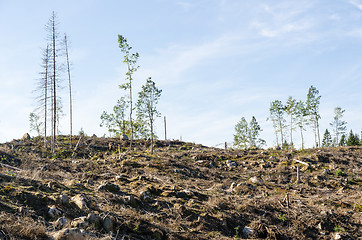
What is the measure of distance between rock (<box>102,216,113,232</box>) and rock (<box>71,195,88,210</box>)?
1.02 m

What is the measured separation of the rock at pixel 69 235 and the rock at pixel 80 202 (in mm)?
1902

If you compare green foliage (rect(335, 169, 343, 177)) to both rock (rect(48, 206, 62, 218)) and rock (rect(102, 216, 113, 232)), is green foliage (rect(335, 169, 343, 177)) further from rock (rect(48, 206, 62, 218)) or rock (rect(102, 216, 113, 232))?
rock (rect(48, 206, 62, 218))

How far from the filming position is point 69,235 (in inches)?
216

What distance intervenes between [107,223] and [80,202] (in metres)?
1.41

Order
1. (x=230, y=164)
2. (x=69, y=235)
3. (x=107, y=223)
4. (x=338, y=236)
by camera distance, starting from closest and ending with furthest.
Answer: (x=69, y=235), (x=107, y=223), (x=338, y=236), (x=230, y=164)

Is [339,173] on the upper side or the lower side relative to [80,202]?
lower

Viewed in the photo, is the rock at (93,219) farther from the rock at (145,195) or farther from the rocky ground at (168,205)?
the rock at (145,195)

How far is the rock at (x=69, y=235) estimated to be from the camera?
17.8 feet

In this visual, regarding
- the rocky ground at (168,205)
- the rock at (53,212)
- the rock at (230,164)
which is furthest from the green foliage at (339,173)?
the rock at (53,212)

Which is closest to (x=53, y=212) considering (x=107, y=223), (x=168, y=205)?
(x=107, y=223)

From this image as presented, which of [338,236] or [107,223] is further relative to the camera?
[338,236]

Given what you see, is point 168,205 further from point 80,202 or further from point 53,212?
point 53,212

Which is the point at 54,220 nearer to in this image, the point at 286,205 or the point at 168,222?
the point at 168,222

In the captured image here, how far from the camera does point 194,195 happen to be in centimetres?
1087
